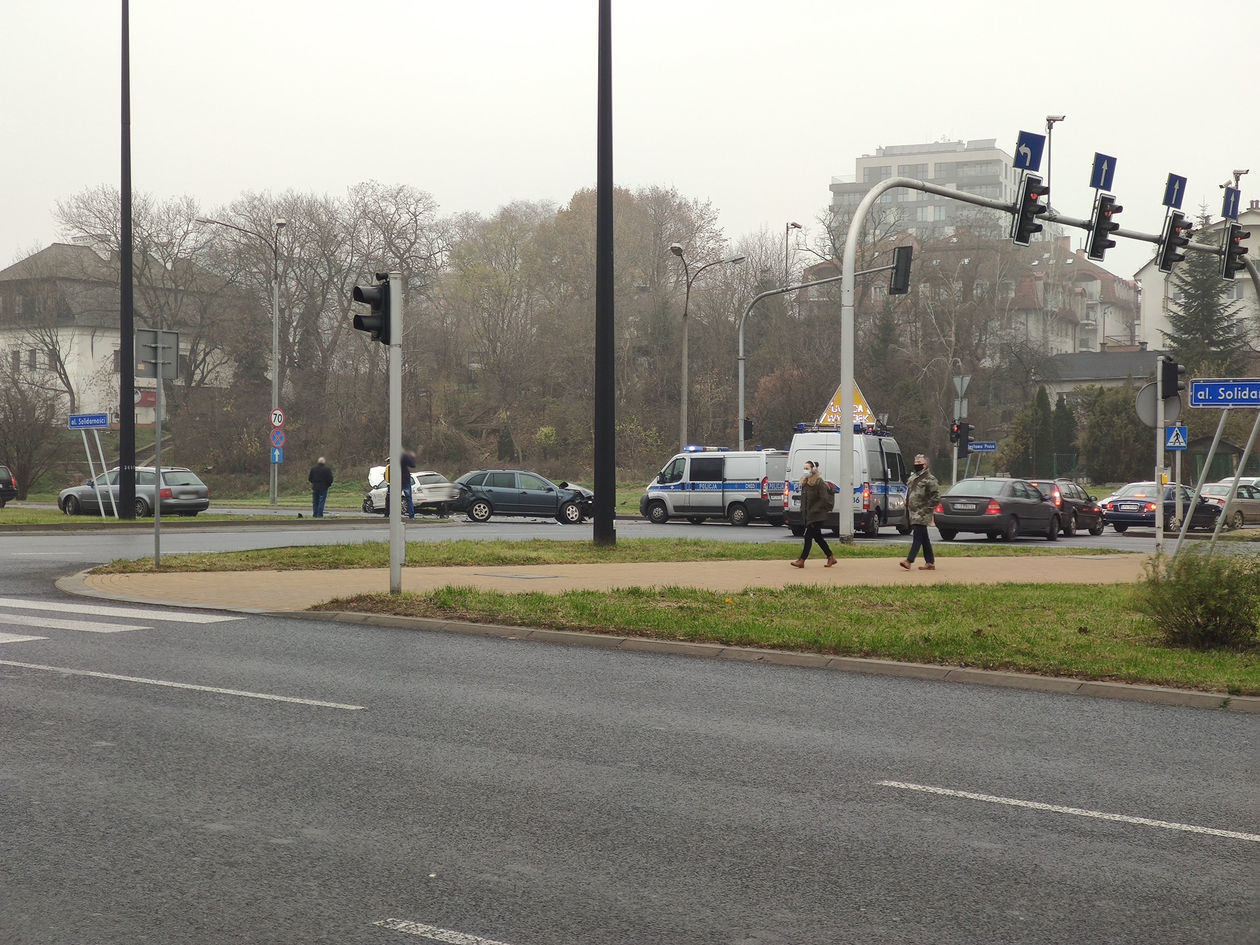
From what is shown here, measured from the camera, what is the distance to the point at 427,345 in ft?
225

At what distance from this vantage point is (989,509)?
29.8 m

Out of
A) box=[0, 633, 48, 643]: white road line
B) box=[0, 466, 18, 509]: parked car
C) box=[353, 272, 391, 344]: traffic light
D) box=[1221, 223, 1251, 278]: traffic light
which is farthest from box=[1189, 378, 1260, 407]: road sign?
box=[0, 466, 18, 509]: parked car

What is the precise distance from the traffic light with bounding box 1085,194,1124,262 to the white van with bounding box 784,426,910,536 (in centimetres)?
740

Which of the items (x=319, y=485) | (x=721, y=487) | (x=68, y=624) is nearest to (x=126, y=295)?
(x=319, y=485)

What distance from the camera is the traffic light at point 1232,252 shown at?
79.6 ft

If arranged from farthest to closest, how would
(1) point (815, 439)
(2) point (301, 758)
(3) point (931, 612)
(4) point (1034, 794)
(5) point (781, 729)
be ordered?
(1) point (815, 439) < (3) point (931, 612) < (5) point (781, 729) < (2) point (301, 758) < (4) point (1034, 794)

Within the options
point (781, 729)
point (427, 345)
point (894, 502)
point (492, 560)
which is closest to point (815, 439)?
point (894, 502)

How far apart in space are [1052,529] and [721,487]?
909cm

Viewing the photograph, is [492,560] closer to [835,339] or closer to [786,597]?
[786,597]

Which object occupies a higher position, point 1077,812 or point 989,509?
point 989,509

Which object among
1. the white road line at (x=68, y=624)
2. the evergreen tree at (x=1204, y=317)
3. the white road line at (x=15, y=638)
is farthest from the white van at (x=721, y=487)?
the evergreen tree at (x=1204, y=317)

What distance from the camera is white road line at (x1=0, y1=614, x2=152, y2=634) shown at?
11883mm

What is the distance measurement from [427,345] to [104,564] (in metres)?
50.8

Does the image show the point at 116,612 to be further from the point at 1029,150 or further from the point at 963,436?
the point at 963,436
